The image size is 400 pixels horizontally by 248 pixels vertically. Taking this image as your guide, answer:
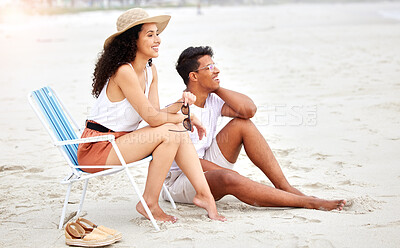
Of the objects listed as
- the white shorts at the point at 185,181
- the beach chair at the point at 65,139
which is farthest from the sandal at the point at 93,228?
the white shorts at the point at 185,181

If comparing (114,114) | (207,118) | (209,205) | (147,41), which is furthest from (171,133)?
(207,118)

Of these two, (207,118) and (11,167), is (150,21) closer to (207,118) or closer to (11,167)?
(207,118)

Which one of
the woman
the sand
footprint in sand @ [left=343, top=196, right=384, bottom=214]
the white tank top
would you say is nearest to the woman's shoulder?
the woman

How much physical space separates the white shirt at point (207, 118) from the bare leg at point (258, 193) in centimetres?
38

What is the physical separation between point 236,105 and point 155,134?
0.79 m

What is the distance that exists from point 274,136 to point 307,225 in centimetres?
251

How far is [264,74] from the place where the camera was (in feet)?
30.6

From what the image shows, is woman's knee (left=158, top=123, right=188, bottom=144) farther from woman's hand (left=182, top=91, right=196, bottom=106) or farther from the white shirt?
the white shirt

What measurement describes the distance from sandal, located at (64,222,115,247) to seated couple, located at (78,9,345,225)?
423mm

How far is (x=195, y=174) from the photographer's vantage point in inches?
126

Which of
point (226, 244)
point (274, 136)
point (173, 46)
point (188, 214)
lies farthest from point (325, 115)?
point (173, 46)

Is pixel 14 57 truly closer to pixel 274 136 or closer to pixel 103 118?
pixel 274 136

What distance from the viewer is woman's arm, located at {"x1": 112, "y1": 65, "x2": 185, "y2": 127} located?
3.14 m

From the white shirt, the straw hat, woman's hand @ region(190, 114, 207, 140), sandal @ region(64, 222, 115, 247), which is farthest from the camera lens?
the white shirt
